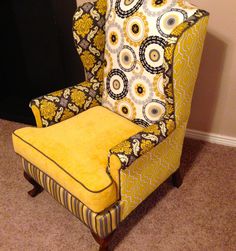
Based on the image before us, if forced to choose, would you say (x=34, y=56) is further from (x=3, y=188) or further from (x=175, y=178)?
(x=175, y=178)

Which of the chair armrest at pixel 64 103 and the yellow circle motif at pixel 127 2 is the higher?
the yellow circle motif at pixel 127 2

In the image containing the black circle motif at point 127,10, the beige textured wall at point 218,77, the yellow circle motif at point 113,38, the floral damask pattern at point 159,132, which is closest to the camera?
the floral damask pattern at point 159,132

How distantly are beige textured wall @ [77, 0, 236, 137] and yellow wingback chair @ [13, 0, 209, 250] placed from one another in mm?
408

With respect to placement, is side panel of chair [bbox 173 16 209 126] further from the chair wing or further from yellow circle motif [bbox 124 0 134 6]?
the chair wing

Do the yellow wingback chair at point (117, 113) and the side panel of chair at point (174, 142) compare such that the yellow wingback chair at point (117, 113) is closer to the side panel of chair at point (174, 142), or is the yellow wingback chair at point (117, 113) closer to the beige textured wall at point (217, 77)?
the side panel of chair at point (174, 142)

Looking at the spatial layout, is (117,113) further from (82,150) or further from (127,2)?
(127,2)

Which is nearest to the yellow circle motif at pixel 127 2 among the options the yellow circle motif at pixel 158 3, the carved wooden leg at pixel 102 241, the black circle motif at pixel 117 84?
the yellow circle motif at pixel 158 3

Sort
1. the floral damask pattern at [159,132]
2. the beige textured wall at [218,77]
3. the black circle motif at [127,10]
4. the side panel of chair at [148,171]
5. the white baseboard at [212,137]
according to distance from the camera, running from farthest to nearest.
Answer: the white baseboard at [212,137], the beige textured wall at [218,77], the black circle motif at [127,10], the side panel of chair at [148,171], the floral damask pattern at [159,132]

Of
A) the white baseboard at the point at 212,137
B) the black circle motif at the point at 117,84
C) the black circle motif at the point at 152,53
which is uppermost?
the black circle motif at the point at 152,53

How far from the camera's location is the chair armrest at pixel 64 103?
4.93 ft

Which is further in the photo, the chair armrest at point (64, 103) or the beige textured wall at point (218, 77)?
the beige textured wall at point (218, 77)

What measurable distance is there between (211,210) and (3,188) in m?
1.16

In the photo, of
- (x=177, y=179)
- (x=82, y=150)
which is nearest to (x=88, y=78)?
(x=82, y=150)

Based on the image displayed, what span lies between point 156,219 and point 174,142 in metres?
0.42
